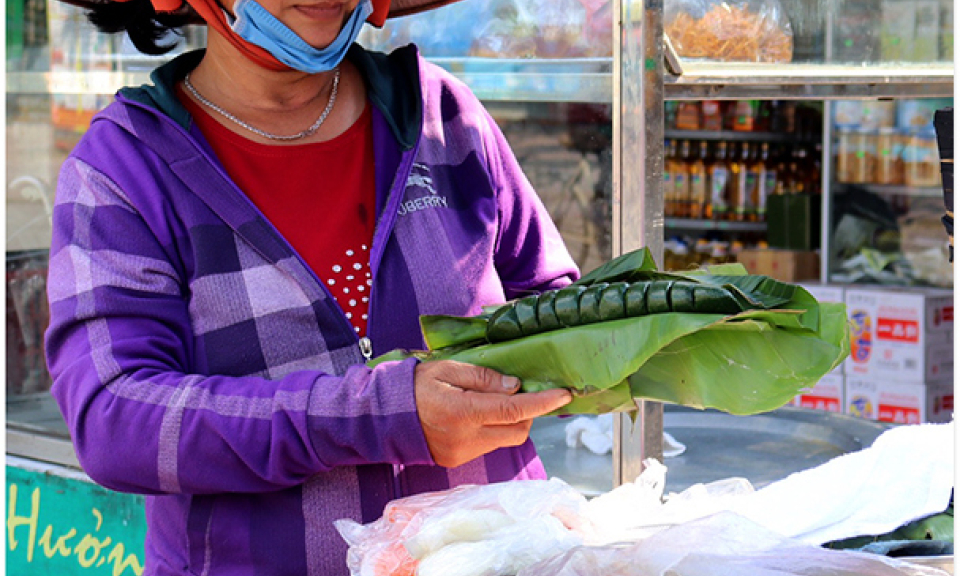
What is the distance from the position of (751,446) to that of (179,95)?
65.5 inches

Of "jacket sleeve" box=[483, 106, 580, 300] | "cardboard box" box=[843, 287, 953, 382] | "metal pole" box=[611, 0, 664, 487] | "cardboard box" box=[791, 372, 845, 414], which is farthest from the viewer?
"cardboard box" box=[791, 372, 845, 414]

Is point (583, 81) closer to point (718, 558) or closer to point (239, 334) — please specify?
point (239, 334)

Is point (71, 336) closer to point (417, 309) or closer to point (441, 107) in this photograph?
point (417, 309)

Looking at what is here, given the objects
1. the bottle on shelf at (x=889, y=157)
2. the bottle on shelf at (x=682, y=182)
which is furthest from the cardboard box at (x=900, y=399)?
the bottle on shelf at (x=682, y=182)

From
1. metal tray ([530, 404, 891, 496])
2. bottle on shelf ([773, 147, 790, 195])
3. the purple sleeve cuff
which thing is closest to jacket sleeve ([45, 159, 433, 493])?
the purple sleeve cuff

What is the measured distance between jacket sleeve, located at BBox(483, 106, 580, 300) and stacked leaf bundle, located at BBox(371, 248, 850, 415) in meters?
0.43

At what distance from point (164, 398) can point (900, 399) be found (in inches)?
167

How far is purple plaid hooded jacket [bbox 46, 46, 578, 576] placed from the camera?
3.93 ft

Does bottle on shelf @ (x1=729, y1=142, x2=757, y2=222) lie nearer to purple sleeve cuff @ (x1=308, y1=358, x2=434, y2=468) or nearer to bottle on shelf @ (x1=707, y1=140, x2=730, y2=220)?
bottle on shelf @ (x1=707, y1=140, x2=730, y2=220)

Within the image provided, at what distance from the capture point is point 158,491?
1242mm

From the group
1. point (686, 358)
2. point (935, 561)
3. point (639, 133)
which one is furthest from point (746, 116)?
point (686, 358)

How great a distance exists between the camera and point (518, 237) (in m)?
1.62

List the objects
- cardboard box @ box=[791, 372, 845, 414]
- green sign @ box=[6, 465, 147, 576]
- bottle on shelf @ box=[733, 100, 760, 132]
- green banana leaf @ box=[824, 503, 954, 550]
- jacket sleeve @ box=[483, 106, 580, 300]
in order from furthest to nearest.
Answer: bottle on shelf @ box=[733, 100, 760, 132] → cardboard box @ box=[791, 372, 845, 414] → green sign @ box=[6, 465, 147, 576] → jacket sleeve @ box=[483, 106, 580, 300] → green banana leaf @ box=[824, 503, 954, 550]

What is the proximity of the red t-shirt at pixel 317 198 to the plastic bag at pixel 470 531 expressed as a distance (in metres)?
0.28
